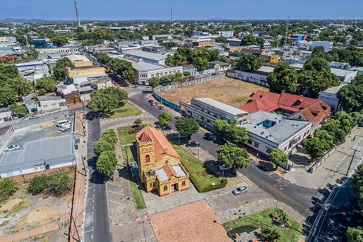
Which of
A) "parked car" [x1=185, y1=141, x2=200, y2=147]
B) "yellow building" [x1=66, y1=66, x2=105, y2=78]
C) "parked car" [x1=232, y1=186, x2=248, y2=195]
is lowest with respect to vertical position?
"parked car" [x1=232, y1=186, x2=248, y2=195]

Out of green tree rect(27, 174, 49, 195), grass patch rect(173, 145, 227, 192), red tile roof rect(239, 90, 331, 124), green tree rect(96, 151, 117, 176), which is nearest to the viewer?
green tree rect(27, 174, 49, 195)

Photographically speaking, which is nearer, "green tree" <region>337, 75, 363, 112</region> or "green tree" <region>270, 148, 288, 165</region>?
"green tree" <region>270, 148, 288, 165</region>

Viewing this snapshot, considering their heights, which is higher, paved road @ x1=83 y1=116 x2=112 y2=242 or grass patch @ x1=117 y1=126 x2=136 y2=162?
grass patch @ x1=117 y1=126 x2=136 y2=162

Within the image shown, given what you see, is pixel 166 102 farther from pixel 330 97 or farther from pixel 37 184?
pixel 330 97

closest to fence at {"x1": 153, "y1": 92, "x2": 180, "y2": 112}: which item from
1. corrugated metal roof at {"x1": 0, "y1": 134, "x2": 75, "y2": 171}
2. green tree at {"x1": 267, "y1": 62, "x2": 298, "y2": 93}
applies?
corrugated metal roof at {"x1": 0, "y1": 134, "x2": 75, "y2": 171}

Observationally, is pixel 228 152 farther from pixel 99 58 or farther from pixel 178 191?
pixel 99 58

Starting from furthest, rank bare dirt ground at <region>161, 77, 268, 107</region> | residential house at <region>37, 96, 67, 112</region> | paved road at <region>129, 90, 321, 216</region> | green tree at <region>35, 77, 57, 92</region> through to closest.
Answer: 1. green tree at <region>35, 77, 57, 92</region>
2. bare dirt ground at <region>161, 77, 268, 107</region>
3. residential house at <region>37, 96, 67, 112</region>
4. paved road at <region>129, 90, 321, 216</region>

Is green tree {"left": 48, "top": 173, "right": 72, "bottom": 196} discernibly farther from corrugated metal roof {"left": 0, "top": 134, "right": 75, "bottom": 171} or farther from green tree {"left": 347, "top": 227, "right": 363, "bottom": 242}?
green tree {"left": 347, "top": 227, "right": 363, "bottom": 242}
